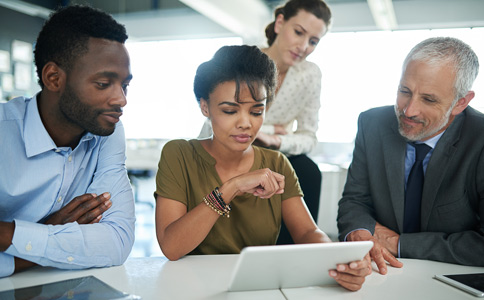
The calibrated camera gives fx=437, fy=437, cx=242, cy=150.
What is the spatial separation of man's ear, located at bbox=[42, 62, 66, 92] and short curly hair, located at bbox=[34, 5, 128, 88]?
0.02m

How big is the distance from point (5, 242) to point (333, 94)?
21.0ft

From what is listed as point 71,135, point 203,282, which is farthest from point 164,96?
point 203,282

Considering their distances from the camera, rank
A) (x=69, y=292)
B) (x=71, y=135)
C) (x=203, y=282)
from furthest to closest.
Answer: (x=71, y=135) < (x=203, y=282) < (x=69, y=292)

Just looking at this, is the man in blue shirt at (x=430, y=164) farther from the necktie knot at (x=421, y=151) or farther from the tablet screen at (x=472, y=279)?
the tablet screen at (x=472, y=279)

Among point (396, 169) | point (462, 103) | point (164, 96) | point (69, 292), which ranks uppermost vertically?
point (462, 103)

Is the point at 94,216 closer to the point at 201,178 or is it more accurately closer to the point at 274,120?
the point at 201,178

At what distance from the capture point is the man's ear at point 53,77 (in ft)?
4.56

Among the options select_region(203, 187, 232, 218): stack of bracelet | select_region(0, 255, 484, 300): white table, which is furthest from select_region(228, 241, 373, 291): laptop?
select_region(203, 187, 232, 218): stack of bracelet

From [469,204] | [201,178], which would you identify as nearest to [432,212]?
[469,204]

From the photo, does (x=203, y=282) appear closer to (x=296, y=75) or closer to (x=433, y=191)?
(x=433, y=191)

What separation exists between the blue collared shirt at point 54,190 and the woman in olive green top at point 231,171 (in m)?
0.17

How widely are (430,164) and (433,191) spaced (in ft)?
0.35

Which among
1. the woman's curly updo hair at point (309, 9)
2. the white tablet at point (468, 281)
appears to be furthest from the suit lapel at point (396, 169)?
the woman's curly updo hair at point (309, 9)

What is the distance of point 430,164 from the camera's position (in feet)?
5.63
